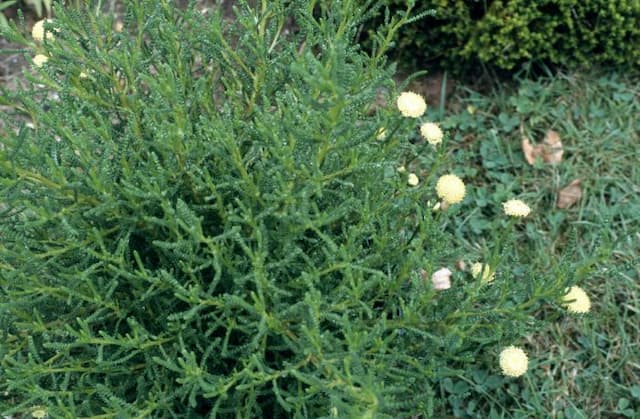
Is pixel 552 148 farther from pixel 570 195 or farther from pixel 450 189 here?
pixel 450 189

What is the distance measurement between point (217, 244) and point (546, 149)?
198cm

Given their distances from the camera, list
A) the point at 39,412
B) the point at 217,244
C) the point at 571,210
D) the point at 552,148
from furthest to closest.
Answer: the point at 552,148 → the point at 571,210 → the point at 39,412 → the point at 217,244

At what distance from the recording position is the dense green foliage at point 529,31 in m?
3.02

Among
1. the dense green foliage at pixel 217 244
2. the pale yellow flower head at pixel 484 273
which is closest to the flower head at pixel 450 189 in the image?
the dense green foliage at pixel 217 244

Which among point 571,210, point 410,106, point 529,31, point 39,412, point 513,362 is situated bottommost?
point 571,210

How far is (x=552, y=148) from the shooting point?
317 centimetres

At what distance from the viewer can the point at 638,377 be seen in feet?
8.63

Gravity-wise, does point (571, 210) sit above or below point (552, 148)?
below

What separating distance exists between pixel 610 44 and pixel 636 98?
1.10 feet

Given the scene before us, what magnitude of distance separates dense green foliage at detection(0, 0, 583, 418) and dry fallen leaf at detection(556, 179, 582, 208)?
3.61 feet

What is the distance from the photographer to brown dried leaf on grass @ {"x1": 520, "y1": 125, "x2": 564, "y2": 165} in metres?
3.15

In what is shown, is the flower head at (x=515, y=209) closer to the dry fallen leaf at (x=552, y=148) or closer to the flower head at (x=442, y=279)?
the flower head at (x=442, y=279)

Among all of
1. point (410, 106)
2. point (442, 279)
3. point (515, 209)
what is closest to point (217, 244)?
point (410, 106)

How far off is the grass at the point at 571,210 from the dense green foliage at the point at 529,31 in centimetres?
17
